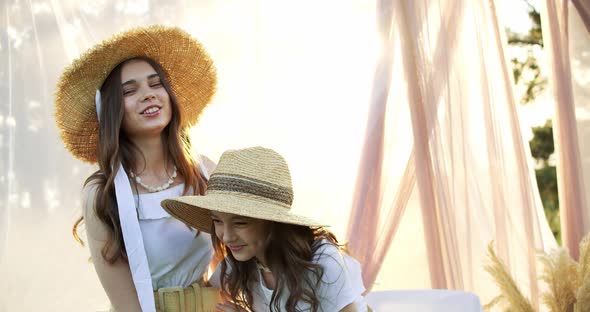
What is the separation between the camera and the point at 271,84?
114 inches

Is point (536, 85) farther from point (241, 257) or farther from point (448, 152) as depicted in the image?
point (241, 257)

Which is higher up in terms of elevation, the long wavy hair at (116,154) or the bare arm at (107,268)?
the long wavy hair at (116,154)

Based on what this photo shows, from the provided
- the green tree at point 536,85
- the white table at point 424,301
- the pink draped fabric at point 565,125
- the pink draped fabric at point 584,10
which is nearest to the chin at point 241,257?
the white table at point 424,301

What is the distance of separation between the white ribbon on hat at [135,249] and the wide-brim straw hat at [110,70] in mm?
284

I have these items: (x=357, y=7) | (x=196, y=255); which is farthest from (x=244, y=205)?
(x=357, y=7)

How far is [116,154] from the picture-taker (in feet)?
6.89

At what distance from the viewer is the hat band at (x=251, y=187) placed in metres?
1.86

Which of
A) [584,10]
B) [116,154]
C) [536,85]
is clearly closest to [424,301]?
[116,154]

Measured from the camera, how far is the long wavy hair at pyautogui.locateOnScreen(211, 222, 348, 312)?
1858 millimetres

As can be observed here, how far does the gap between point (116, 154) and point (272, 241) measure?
511mm

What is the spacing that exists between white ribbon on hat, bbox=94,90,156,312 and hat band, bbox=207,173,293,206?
29 centimetres

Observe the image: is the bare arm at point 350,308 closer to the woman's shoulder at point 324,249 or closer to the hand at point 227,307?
the woman's shoulder at point 324,249

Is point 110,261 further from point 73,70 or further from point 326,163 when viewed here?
point 326,163

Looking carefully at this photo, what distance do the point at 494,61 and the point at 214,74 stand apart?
1157 millimetres
